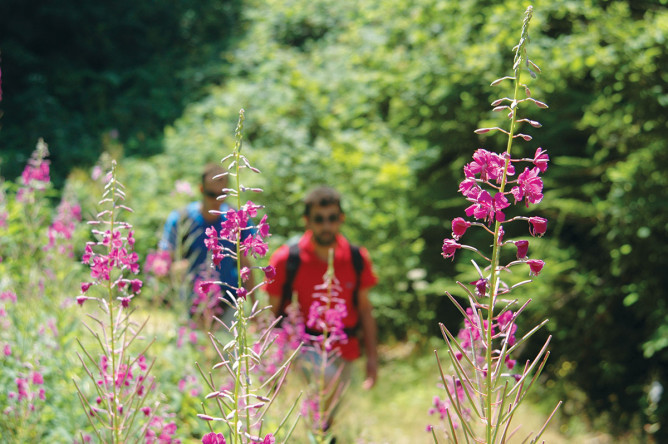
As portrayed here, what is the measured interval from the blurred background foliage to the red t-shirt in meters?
1.58

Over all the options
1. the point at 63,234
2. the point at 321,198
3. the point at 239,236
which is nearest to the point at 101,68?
the point at 321,198

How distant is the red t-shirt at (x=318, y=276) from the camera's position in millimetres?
4207

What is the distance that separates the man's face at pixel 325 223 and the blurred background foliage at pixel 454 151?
1.69 metres

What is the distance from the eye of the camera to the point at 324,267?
14.0 feet

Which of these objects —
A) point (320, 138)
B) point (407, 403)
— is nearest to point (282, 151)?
point (320, 138)

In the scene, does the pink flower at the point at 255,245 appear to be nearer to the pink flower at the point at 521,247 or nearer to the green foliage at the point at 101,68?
the pink flower at the point at 521,247

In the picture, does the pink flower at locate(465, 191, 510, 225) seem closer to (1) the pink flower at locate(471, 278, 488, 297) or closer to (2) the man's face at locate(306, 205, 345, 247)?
(1) the pink flower at locate(471, 278, 488, 297)

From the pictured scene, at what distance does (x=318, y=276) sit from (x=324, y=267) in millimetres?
72

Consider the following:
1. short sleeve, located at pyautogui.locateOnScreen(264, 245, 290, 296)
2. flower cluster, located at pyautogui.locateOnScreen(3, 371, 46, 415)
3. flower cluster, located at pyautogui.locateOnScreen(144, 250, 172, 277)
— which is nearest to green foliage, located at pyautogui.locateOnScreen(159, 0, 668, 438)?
short sleeve, located at pyautogui.locateOnScreen(264, 245, 290, 296)

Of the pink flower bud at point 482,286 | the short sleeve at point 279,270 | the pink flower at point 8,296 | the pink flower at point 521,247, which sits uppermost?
the short sleeve at point 279,270

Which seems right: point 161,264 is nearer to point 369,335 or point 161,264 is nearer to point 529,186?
point 369,335

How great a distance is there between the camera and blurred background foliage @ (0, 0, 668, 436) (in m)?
5.40

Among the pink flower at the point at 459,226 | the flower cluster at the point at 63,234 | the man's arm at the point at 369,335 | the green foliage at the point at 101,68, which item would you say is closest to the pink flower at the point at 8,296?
the flower cluster at the point at 63,234

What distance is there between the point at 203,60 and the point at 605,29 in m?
9.59
